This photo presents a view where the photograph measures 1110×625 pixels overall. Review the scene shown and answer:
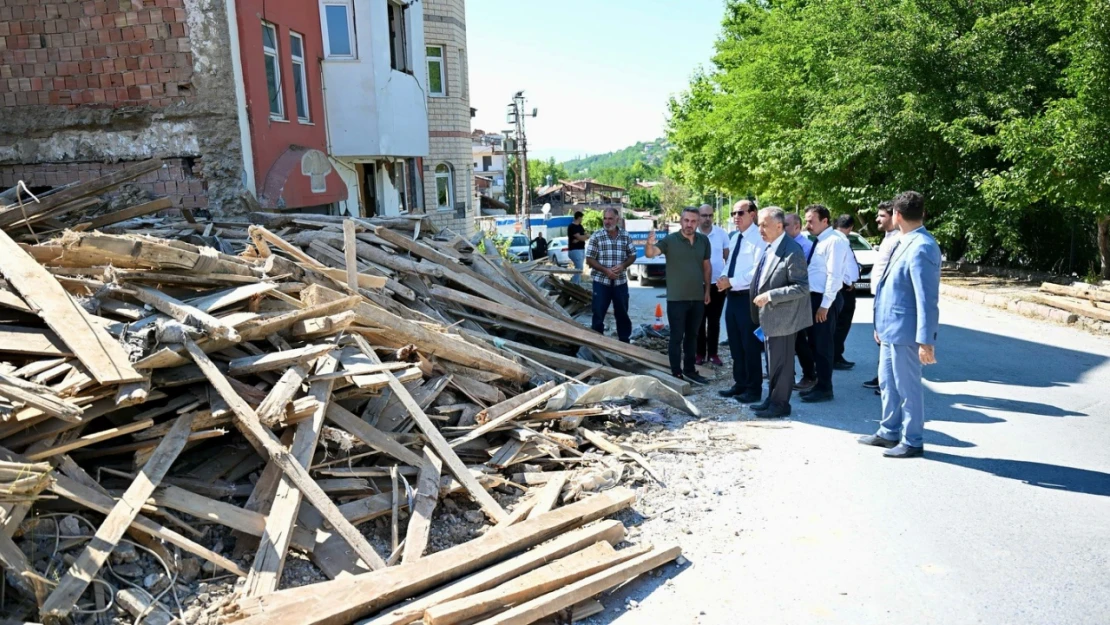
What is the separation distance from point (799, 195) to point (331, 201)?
1587cm

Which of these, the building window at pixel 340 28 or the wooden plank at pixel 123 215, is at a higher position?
the building window at pixel 340 28

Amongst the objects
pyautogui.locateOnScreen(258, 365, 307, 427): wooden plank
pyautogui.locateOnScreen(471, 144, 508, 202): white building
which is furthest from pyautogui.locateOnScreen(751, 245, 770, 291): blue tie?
pyautogui.locateOnScreen(471, 144, 508, 202): white building

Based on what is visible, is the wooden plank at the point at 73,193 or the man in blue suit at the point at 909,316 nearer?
the man in blue suit at the point at 909,316

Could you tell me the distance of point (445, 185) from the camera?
999 inches

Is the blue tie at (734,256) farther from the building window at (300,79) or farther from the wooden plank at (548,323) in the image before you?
the building window at (300,79)

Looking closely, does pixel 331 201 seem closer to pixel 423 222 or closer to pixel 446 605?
pixel 423 222

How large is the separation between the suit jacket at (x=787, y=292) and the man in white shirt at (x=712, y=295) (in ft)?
6.68

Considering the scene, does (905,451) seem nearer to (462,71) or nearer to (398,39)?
(398,39)

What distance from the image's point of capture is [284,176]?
37.0ft

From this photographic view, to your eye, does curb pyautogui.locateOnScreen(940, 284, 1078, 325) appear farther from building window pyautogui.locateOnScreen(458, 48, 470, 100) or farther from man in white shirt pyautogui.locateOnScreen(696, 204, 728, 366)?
building window pyautogui.locateOnScreen(458, 48, 470, 100)

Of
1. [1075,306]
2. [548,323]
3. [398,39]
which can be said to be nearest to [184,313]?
[548,323]

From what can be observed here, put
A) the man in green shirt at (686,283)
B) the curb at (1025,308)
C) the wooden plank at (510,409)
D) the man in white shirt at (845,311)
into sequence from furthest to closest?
the curb at (1025,308), the man in white shirt at (845,311), the man in green shirt at (686,283), the wooden plank at (510,409)

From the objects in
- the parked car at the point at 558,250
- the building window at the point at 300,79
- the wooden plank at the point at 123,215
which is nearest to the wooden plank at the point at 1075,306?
the wooden plank at the point at 123,215

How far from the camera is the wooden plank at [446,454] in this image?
4820mm
